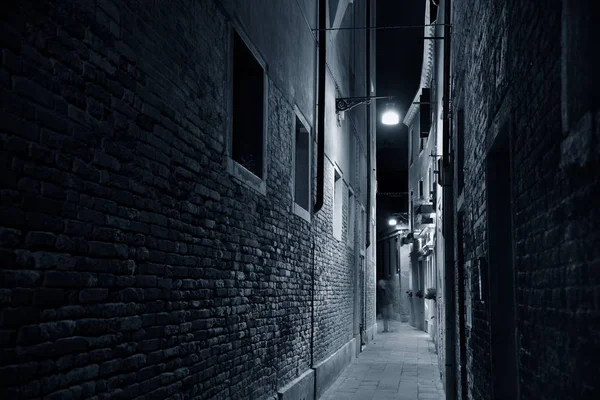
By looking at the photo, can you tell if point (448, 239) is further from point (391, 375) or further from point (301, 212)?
point (391, 375)

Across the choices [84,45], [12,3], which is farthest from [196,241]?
[12,3]

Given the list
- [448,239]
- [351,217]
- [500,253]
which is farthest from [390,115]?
[500,253]

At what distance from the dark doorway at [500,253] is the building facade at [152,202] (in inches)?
91.7

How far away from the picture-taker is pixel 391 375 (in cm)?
1325

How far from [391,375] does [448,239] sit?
15.9 feet

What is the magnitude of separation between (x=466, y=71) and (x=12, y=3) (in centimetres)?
524

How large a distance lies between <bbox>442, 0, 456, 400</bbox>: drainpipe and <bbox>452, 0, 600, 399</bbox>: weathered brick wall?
3994 millimetres

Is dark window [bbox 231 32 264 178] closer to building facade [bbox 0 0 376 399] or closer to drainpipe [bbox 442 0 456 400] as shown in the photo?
building facade [bbox 0 0 376 399]

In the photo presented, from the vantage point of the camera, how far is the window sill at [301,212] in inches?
363

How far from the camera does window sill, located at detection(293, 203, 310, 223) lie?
9211mm

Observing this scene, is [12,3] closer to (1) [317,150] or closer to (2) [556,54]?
(2) [556,54]

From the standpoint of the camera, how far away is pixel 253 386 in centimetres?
695

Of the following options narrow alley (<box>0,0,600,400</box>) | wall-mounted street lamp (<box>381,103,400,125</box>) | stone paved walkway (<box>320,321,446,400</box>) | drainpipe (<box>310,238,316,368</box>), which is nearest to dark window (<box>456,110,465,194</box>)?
narrow alley (<box>0,0,600,400</box>)

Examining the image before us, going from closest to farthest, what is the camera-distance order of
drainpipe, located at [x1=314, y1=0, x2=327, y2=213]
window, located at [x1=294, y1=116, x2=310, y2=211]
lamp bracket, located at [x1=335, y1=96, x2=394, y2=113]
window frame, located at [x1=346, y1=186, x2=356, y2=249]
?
1. window, located at [x1=294, y1=116, x2=310, y2=211]
2. drainpipe, located at [x1=314, y1=0, x2=327, y2=213]
3. lamp bracket, located at [x1=335, y1=96, x2=394, y2=113]
4. window frame, located at [x1=346, y1=186, x2=356, y2=249]
